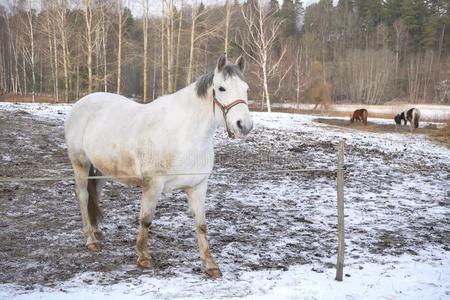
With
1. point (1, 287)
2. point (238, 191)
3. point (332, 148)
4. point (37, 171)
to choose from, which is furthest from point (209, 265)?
point (332, 148)

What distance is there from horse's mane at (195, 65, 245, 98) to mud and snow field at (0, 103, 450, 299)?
73.3 inches

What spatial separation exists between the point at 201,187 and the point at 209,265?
804mm

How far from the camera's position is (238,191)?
7.59 meters

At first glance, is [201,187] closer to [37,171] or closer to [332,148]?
[37,171]

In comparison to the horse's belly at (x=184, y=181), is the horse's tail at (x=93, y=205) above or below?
below

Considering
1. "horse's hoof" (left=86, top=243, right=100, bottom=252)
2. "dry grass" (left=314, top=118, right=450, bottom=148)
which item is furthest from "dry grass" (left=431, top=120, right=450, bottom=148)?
"horse's hoof" (left=86, top=243, right=100, bottom=252)

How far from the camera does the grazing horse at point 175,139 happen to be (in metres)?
3.50

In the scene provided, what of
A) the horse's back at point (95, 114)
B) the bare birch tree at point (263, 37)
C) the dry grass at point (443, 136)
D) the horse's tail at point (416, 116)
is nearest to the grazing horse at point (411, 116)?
the horse's tail at point (416, 116)

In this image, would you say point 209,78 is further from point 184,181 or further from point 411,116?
point 411,116

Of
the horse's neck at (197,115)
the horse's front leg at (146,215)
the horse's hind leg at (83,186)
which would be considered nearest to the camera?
the horse's neck at (197,115)

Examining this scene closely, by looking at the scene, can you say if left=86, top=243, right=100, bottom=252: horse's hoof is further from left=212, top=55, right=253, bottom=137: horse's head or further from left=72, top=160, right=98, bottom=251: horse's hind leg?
left=212, top=55, right=253, bottom=137: horse's head

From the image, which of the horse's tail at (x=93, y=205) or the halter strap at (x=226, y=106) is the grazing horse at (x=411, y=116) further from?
the halter strap at (x=226, y=106)

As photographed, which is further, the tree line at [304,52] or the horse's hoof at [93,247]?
the tree line at [304,52]

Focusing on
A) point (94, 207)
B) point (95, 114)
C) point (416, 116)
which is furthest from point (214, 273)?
point (416, 116)
